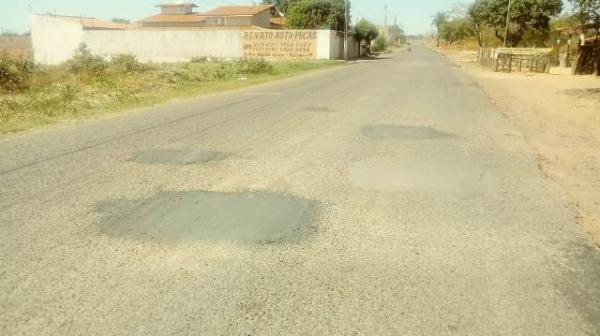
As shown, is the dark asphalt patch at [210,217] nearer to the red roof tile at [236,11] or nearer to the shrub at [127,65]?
the shrub at [127,65]

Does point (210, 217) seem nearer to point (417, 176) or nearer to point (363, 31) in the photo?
point (417, 176)

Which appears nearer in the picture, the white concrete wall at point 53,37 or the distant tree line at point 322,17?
the white concrete wall at point 53,37

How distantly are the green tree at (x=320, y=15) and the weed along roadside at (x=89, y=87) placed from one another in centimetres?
3161

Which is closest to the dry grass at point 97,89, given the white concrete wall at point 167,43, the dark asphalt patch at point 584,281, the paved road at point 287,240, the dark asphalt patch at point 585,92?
the paved road at point 287,240

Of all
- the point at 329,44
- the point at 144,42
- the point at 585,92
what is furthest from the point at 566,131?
the point at 144,42

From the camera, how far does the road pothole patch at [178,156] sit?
698 centimetres

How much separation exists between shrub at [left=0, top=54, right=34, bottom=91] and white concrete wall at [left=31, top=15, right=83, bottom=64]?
3634 cm

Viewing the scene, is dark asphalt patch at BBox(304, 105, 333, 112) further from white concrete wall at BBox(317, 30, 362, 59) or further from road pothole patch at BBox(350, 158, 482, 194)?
white concrete wall at BBox(317, 30, 362, 59)

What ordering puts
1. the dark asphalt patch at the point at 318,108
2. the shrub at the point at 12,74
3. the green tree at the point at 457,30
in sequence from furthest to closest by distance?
the green tree at the point at 457,30 → the shrub at the point at 12,74 → the dark asphalt patch at the point at 318,108

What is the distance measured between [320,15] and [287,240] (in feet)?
188

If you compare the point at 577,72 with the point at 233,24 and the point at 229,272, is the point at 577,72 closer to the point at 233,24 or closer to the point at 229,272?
the point at 229,272

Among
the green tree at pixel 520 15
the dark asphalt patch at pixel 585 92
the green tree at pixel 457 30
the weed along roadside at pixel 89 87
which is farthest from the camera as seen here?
the green tree at pixel 457 30

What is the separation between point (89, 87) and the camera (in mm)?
16469

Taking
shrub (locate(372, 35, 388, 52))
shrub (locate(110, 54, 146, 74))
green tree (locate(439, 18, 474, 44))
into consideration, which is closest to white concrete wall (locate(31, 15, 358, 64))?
shrub (locate(110, 54, 146, 74))
